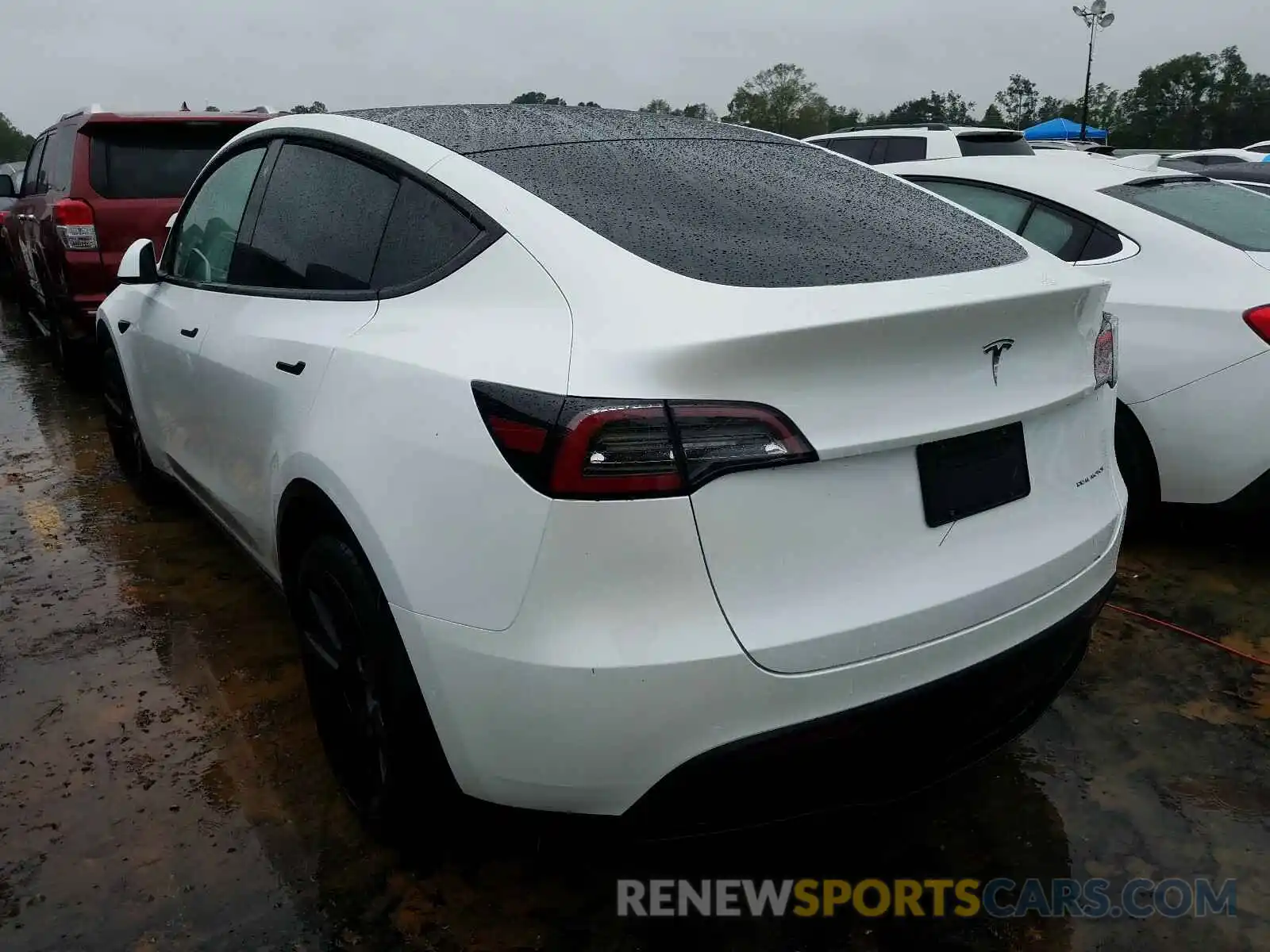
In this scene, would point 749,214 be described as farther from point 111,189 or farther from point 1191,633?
point 111,189

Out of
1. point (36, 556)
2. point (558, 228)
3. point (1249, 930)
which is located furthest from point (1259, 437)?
point (36, 556)

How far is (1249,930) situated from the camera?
2.11 m

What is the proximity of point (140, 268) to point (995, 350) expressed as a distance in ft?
9.83

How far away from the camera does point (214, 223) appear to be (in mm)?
3400

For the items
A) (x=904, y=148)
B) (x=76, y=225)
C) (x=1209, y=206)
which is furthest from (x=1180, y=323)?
(x=904, y=148)

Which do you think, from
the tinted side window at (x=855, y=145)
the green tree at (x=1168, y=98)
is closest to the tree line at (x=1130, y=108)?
the green tree at (x=1168, y=98)

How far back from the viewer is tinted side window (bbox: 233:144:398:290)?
7.94ft

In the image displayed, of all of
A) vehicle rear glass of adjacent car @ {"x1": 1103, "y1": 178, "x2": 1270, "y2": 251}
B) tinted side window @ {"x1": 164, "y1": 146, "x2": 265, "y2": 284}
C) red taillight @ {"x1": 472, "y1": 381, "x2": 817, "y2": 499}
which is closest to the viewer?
red taillight @ {"x1": 472, "y1": 381, "x2": 817, "y2": 499}

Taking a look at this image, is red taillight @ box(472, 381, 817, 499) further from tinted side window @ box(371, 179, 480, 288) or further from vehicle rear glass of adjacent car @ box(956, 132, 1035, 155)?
vehicle rear glass of adjacent car @ box(956, 132, 1035, 155)

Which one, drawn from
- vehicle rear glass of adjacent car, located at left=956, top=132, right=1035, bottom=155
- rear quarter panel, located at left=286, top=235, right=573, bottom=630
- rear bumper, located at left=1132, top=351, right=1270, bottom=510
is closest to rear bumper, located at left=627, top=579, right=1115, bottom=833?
rear quarter panel, located at left=286, top=235, right=573, bottom=630

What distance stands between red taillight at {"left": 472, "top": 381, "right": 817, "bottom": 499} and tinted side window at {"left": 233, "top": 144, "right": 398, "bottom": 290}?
93 cm

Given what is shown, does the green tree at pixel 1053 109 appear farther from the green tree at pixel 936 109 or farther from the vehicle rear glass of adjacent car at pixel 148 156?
the vehicle rear glass of adjacent car at pixel 148 156

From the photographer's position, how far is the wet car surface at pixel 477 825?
2.13 metres

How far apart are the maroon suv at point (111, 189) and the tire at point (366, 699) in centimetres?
462
